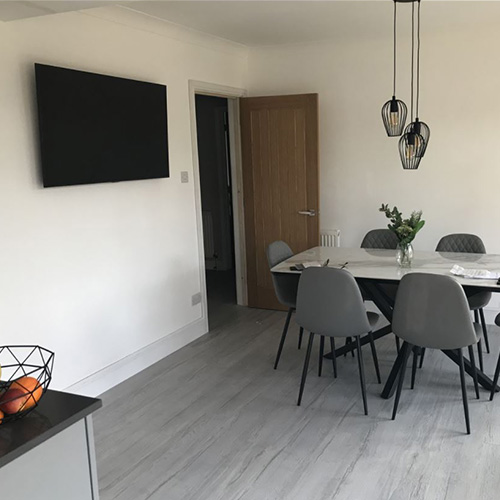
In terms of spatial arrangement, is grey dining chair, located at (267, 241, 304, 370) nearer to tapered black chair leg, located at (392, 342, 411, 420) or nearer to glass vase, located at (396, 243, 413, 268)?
glass vase, located at (396, 243, 413, 268)

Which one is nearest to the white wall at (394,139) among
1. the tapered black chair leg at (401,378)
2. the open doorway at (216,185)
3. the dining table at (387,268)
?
the dining table at (387,268)

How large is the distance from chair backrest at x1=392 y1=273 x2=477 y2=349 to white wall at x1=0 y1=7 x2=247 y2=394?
193 centimetres

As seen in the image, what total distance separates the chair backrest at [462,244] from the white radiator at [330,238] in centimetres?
124

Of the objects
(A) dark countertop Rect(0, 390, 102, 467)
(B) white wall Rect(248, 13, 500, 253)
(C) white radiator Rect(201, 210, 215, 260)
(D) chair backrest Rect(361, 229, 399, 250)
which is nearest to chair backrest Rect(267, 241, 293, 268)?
(D) chair backrest Rect(361, 229, 399, 250)

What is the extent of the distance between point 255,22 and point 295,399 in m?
2.83

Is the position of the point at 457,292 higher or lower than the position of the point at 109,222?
lower

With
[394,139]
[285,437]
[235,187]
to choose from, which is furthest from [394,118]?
[235,187]

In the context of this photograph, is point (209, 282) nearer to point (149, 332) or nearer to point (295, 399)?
point (149, 332)

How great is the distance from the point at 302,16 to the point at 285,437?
299cm

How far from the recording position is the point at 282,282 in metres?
4.11

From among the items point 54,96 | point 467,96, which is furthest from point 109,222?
point 467,96

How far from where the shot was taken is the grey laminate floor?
2682 mm

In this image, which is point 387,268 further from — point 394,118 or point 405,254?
point 394,118

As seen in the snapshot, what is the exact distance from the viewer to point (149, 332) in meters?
4.28
